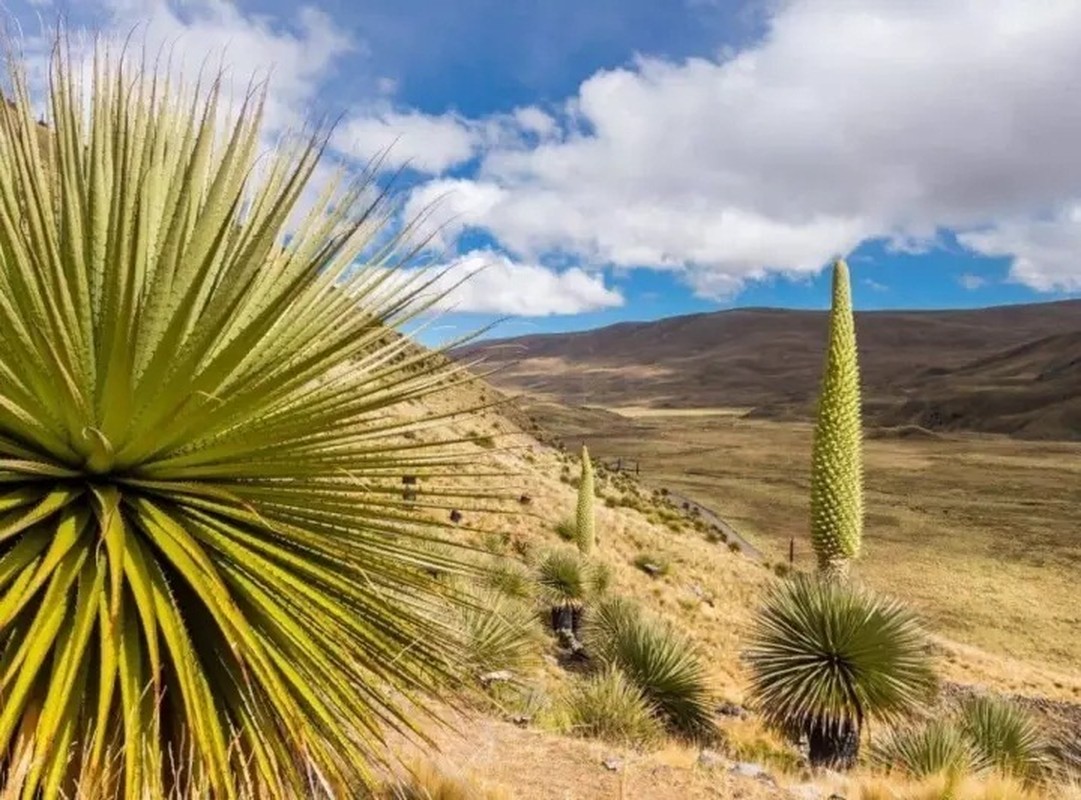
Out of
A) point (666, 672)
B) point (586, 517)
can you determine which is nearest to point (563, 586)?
point (586, 517)

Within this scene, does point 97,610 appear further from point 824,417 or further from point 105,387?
point 824,417

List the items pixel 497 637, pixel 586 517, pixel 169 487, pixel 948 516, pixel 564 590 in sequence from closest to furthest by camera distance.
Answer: pixel 169 487 < pixel 497 637 < pixel 564 590 < pixel 586 517 < pixel 948 516

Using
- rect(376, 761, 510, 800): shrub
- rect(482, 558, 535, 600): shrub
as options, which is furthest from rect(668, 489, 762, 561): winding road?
rect(376, 761, 510, 800): shrub

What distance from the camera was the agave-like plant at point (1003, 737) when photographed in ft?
32.6

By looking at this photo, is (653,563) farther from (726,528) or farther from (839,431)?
(726,528)

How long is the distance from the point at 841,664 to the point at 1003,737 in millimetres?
4388

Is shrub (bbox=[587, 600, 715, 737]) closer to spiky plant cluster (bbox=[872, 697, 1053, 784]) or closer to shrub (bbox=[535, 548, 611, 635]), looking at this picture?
spiky plant cluster (bbox=[872, 697, 1053, 784])

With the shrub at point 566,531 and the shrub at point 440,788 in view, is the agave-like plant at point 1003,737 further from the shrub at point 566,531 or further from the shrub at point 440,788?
the shrub at point 566,531

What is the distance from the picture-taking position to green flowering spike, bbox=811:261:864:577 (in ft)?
22.6

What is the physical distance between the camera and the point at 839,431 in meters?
6.90

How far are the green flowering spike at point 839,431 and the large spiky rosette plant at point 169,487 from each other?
14.7 ft

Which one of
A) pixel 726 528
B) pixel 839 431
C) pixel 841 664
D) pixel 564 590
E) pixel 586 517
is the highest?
pixel 839 431

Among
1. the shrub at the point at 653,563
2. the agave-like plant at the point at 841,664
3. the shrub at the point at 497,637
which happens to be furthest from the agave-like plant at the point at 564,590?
the shrub at the point at 653,563

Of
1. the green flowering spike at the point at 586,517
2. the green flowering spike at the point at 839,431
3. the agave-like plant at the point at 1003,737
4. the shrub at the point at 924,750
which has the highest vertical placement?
the green flowering spike at the point at 839,431
